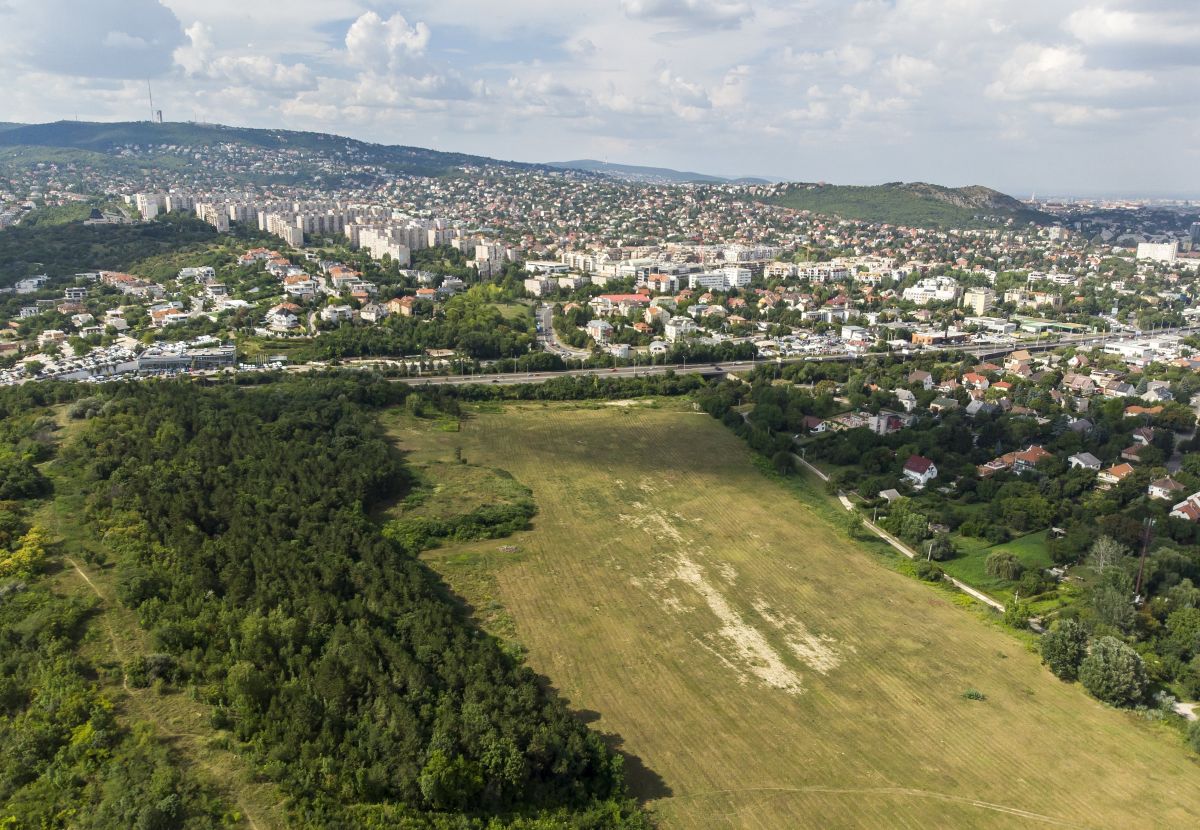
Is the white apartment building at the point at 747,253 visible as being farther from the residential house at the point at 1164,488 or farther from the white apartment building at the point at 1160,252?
the residential house at the point at 1164,488

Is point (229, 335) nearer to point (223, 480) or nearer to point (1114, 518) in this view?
point (223, 480)

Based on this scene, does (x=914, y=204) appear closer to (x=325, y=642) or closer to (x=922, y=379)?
(x=922, y=379)

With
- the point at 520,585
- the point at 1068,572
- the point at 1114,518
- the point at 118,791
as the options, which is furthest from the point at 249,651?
the point at 1114,518

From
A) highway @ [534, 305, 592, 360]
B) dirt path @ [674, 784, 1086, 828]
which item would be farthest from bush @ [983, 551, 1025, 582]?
highway @ [534, 305, 592, 360]

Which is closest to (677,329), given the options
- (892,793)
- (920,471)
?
(920,471)

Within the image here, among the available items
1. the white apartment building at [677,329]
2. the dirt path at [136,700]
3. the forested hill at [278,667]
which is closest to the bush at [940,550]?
the forested hill at [278,667]

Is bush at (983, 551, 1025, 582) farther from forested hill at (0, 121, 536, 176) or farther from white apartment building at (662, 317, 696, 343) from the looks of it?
forested hill at (0, 121, 536, 176)
